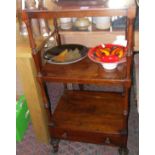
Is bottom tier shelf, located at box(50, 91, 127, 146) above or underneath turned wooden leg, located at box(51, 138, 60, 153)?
above

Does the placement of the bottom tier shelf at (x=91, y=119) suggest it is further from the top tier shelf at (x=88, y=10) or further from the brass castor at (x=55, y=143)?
the top tier shelf at (x=88, y=10)

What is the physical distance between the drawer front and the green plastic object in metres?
0.35

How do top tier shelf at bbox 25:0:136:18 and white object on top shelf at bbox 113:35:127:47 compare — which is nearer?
top tier shelf at bbox 25:0:136:18

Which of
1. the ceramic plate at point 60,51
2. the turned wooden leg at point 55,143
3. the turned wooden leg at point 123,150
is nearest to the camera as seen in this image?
the ceramic plate at point 60,51

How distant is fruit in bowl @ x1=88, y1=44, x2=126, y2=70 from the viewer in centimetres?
115

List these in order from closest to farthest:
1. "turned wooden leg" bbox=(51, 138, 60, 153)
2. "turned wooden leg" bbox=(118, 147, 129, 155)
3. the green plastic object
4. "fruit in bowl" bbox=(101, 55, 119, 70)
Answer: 1. "fruit in bowl" bbox=(101, 55, 119, 70)
2. "turned wooden leg" bbox=(118, 147, 129, 155)
3. "turned wooden leg" bbox=(51, 138, 60, 153)
4. the green plastic object

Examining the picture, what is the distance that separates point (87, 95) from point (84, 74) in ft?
1.51

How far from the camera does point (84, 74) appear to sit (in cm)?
120

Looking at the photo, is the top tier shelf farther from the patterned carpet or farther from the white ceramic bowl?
the patterned carpet

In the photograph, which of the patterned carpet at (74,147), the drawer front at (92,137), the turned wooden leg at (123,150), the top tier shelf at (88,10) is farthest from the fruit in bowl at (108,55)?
the patterned carpet at (74,147)

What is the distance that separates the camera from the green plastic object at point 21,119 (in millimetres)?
1665

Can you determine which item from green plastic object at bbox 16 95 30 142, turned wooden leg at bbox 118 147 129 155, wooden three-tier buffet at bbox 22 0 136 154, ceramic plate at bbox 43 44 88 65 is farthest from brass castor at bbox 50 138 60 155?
ceramic plate at bbox 43 44 88 65
